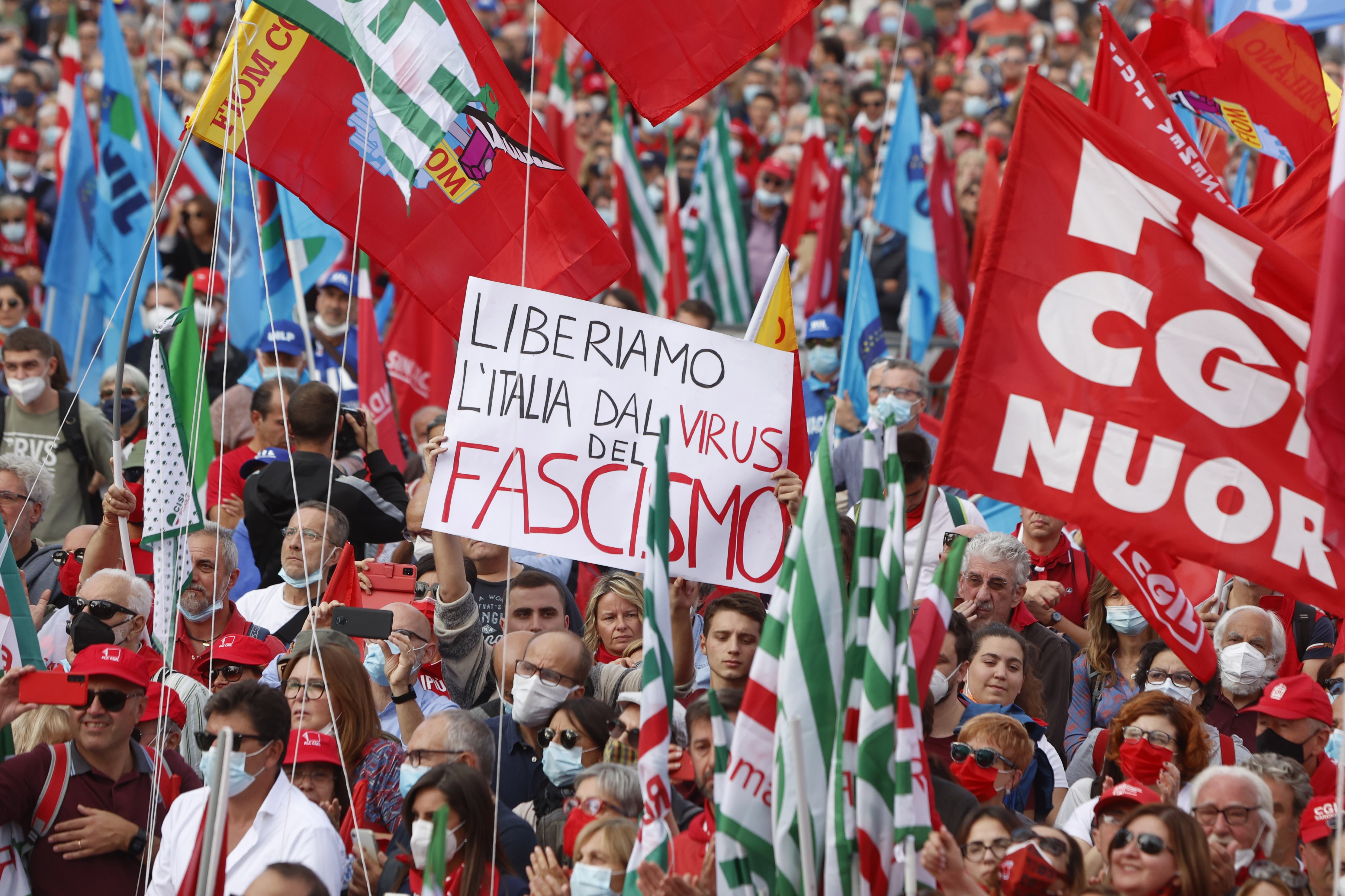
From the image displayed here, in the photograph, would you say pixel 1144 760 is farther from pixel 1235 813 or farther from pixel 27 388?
pixel 27 388

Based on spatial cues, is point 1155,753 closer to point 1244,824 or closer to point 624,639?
point 1244,824

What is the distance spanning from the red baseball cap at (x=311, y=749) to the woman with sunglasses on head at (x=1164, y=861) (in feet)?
8.59

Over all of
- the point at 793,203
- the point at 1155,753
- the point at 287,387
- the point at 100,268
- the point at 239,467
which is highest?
the point at 793,203

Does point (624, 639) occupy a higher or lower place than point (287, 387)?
lower

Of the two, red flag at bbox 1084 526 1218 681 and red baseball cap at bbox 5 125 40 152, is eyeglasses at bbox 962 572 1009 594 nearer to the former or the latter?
red flag at bbox 1084 526 1218 681

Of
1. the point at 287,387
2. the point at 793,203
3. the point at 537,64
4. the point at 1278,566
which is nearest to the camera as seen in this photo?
the point at 1278,566

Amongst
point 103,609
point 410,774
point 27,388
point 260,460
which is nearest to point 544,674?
point 410,774

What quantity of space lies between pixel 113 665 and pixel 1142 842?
10.7 feet

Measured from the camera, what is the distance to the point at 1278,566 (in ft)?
17.1

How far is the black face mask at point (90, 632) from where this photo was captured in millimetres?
7145

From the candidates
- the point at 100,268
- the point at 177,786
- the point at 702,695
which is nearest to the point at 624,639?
the point at 702,695

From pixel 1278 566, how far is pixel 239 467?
5.44 m

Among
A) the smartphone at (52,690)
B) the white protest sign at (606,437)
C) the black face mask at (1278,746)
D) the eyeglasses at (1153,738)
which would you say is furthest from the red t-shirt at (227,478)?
the black face mask at (1278,746)

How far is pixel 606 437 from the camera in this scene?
22.5ft
